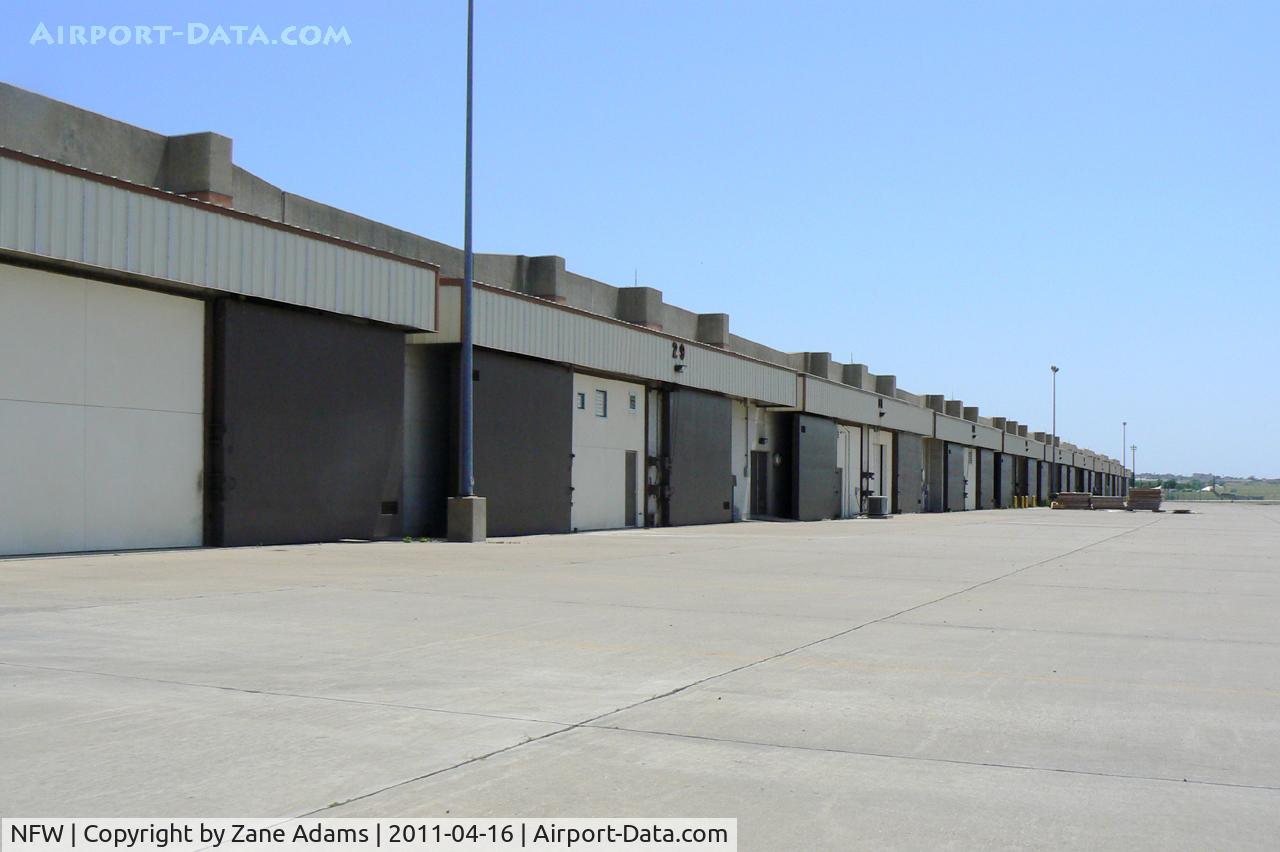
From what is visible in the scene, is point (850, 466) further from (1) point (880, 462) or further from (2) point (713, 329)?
(2) point (713, 329)

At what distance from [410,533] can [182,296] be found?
8.32 m

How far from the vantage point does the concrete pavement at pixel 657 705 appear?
5.40 meters

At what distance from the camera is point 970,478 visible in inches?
3228

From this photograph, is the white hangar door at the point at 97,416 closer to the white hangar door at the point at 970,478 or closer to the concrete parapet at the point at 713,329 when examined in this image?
the concrete parapet at the point at 713,329

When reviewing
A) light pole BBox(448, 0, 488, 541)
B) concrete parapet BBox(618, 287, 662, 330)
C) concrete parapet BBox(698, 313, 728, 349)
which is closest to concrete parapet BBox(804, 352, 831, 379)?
concrete parapet BBox(698, 313, 728, 349)

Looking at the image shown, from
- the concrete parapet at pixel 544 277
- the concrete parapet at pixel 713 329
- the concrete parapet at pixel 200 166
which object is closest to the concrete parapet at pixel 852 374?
the concrete parapet at pixel 713 329

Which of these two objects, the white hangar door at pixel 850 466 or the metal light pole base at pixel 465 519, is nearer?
the metal light pole base at pixel 465 519

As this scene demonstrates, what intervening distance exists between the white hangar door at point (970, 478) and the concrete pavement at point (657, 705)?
6564 centimetres

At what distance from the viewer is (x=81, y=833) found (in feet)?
15.9

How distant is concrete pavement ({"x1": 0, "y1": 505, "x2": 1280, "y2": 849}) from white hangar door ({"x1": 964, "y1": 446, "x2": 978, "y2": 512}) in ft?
215

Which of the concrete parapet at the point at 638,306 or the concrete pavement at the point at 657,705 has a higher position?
the concrete parapet at the point at 638,306

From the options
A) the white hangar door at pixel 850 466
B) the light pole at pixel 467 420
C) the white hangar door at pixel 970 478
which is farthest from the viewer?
the white hangar door at pixel 970 478

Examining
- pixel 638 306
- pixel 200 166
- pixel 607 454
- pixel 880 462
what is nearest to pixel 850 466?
pixel 880 462

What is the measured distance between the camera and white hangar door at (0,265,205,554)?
1838 cm
